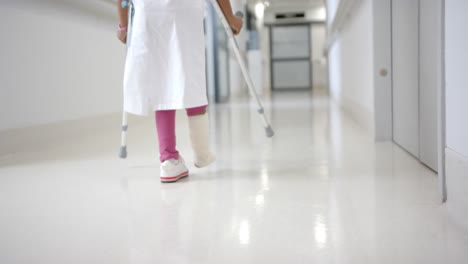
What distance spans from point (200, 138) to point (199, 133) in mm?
30

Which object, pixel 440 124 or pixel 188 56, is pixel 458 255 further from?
pixel 188 56

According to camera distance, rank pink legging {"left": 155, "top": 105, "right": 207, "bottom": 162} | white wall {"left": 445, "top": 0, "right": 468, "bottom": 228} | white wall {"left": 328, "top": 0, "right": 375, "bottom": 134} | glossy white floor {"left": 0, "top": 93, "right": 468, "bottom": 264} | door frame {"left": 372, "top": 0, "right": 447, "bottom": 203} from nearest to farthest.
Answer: glossy white floor {"left": 0, "top": 93, "right": 468, "bottom": 264}, white wall {"left": 445, "top": 0, "right": 468, "bottom": 228}, pink legging {"left": 155, "top": 105, "right": 207, "bottom": 162}, door frame {"left": 372, "top": 0, "right": 447, "bottom": 203}, white wall {"left": 328, "top": 0, "right": 375, "bottom": 134}

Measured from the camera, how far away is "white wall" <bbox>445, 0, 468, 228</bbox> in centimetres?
140

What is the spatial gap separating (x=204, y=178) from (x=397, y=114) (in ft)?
4.98

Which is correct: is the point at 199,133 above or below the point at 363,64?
below

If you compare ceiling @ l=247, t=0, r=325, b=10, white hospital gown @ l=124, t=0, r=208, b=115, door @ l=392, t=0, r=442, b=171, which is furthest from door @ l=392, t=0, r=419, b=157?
ceiling @ l=247, t=0, r=325, b=10

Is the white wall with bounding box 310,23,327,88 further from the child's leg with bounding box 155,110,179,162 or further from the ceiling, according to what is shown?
the child's leg with bounding box 155,110,179,162

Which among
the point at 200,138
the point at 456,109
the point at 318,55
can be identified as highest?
the point at 318,55

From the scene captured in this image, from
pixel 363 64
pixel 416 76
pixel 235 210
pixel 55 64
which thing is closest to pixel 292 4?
pixel 363 64

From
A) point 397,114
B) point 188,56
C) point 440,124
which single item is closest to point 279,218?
point 440,124

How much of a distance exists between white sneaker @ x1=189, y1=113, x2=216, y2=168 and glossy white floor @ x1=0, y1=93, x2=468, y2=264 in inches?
2.5

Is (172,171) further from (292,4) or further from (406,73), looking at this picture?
(292,4)

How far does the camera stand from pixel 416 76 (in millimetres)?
2729

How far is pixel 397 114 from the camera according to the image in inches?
126
